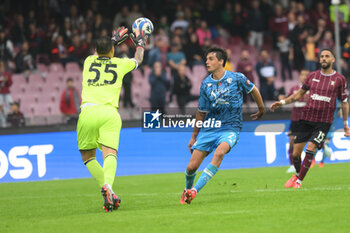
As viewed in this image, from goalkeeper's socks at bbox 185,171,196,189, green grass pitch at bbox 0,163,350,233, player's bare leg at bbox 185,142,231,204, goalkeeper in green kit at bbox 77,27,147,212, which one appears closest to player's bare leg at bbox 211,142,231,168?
player's bare leg at bbox 185,142,231,204

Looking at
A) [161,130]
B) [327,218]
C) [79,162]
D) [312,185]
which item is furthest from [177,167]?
[327,218]

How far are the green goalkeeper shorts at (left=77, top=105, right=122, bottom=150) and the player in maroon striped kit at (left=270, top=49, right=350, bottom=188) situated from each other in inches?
150

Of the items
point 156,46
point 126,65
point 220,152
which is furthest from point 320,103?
point 156,46

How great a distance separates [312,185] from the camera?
12609 millimetres

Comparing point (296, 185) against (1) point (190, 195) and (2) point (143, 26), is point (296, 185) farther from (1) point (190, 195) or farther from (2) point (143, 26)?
(2) point (143, 26)

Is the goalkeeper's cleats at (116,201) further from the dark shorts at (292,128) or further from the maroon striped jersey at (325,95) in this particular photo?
the dark shorts at (292,128)

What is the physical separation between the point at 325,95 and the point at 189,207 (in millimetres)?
4214

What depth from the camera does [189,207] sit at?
964 centimetres

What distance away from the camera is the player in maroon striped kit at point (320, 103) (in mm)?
12469

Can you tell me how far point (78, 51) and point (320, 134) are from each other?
11420mm

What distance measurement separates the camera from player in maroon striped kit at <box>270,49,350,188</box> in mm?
12469

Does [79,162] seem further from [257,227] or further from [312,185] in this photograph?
[257,227]

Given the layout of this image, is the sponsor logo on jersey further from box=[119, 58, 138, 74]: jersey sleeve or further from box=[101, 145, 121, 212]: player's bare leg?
box=[101, 145, 121, 212]: player's bare leg

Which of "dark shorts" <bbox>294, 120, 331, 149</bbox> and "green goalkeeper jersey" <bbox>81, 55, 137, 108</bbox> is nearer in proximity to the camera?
"green goalkeeper jersey" <bbox>81, 55, 137, 108</bbox>
